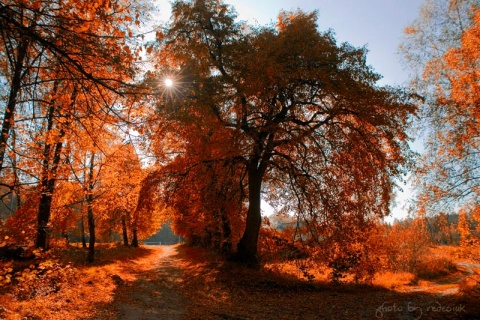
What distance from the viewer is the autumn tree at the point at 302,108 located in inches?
433

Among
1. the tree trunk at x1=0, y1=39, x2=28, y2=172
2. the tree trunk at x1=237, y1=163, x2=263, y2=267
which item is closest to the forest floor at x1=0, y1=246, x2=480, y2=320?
the tree trunk at x1=237, y1=163, x2=263, y2=267

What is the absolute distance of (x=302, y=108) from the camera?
13.7m

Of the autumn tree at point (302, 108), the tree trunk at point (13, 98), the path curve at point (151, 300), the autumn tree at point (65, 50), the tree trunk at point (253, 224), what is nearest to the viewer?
the autumn tree at point (65, 50)

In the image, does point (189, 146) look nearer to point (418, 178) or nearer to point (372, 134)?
point (372, 134)

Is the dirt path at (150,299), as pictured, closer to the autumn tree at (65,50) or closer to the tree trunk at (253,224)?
the tree trunk at (253,224)

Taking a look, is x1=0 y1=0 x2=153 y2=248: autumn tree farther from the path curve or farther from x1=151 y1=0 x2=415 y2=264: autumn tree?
the path curve

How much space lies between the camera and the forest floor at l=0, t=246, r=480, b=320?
8.10 m

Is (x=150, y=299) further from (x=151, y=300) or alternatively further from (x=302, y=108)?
(x=302, y=108)

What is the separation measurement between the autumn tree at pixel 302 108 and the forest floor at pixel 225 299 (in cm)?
220

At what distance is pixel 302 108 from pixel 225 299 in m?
8.57

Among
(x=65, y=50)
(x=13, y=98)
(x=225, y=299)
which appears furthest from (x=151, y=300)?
(x=65, y=50)

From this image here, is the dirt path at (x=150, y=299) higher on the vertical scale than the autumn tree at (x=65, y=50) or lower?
lower

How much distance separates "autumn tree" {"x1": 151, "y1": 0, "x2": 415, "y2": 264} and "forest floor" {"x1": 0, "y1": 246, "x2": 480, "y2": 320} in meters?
2.20

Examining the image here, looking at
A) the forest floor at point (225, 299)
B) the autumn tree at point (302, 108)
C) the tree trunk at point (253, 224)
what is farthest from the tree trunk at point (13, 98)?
the tree trunk at point (253, 224)
